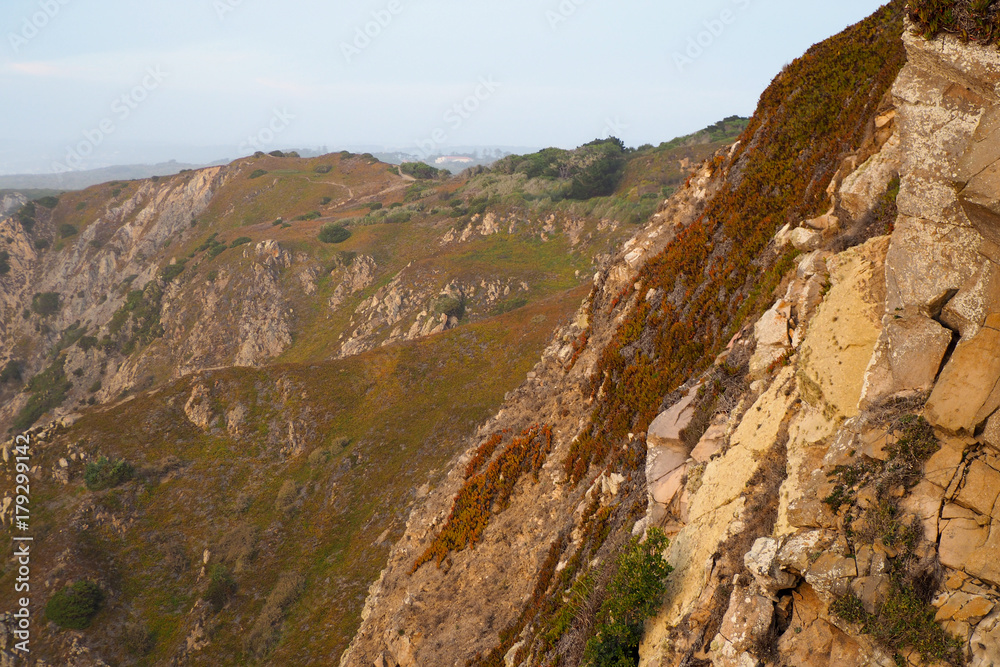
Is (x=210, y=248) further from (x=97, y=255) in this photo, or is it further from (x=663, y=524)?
(x=663, y=524)

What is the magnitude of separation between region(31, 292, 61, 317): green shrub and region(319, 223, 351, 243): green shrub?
56.8 metres

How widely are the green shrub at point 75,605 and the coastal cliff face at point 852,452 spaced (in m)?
21.8

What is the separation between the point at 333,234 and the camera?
77812mm

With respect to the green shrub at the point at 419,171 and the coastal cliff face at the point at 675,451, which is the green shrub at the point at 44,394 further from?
the green shrub at the point at 419,171

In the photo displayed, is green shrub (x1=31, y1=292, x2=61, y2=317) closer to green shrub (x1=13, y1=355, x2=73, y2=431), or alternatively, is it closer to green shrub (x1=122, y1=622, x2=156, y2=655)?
green shrub (x1=13, y1=355, x2=73, y2=431)

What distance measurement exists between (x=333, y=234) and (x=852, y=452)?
3081 inches

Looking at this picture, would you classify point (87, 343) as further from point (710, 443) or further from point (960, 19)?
point (960, 19)

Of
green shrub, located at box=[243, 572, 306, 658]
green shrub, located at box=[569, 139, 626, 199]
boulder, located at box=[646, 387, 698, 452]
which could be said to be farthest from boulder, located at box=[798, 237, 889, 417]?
green shrub, located at box=[569, 139, 626, 199]

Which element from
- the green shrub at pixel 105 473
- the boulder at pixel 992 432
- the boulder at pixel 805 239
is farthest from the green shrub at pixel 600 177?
the boulder at pixel 992 432

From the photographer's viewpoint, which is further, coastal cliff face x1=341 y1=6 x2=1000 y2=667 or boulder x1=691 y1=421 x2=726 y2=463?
boulder x1=691 y1=421 x2=726 y2=463

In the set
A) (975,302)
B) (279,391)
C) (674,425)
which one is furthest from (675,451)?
(279,391)

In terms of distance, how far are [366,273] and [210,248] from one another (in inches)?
1372

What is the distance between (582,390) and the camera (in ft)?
67.6

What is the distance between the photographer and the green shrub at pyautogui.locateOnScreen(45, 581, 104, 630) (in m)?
25.0
